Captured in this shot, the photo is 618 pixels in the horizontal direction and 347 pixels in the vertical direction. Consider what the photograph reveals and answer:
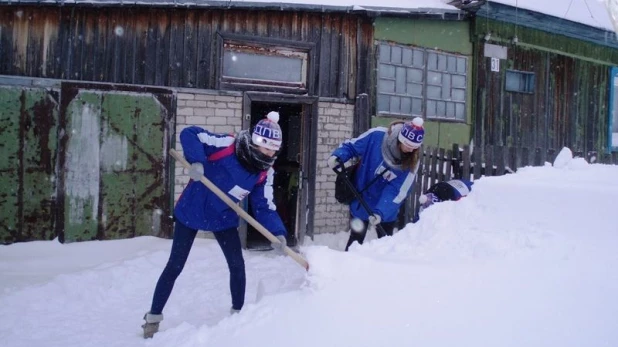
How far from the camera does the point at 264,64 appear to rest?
7383mm

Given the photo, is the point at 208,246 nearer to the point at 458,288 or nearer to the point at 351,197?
the point at 351,197

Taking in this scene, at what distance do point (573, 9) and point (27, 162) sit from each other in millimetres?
10228

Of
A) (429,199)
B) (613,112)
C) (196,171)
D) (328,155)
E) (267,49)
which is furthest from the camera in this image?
(613,112)

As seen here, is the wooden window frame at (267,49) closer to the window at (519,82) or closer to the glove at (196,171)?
the glove at (196,171)

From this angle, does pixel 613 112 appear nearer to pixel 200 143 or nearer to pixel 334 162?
pixel 334 162

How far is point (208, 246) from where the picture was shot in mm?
6742

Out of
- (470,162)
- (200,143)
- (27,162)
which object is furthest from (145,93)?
(470,162)

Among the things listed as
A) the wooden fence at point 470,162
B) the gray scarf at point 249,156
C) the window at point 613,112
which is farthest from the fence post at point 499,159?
the window at point 613,112

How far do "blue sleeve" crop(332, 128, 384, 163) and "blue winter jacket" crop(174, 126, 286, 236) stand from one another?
140 centimetres

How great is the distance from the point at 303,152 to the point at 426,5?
10.2 ft

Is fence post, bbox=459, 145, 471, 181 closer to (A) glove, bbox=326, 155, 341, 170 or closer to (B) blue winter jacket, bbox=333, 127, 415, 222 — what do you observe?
(B) blue winter jacket, bbox=333, 127, 415, 222

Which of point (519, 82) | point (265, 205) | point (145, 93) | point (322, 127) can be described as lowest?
point (265, 205)

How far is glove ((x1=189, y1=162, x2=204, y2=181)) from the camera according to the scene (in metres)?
3.74

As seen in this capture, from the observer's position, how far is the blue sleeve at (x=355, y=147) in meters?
5.16
